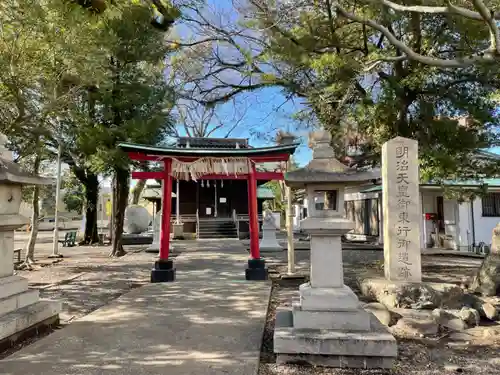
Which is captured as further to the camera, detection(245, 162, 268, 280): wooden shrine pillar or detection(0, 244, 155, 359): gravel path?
detection(245, 162, 268, 280): wooden shrine pillar

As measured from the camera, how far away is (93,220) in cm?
2283

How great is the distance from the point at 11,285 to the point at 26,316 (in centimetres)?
49

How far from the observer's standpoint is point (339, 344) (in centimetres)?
419

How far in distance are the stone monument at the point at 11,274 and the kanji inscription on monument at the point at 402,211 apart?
615 cm

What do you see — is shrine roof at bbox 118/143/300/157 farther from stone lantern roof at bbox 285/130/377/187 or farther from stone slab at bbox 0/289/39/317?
stone slab at bbox 0/289/39/317

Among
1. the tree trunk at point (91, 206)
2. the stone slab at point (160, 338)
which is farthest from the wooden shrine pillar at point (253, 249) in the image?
the tree trunk at point (91, 206)

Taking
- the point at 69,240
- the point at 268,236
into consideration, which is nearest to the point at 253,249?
the point at 268,236

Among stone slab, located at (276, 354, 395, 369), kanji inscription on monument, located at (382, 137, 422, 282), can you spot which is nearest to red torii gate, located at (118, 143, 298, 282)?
kanji inscription on monument, located at (382, 137, 422, 282)

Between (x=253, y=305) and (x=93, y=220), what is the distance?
18683mm

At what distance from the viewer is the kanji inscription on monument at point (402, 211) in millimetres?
7148

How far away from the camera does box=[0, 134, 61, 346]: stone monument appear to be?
4855 millimetres

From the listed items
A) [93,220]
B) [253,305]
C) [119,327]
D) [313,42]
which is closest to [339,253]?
[253,305]

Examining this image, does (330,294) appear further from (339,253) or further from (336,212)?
(336,212)

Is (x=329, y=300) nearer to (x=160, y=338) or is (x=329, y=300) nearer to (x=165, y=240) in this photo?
(x=160, y=338)
